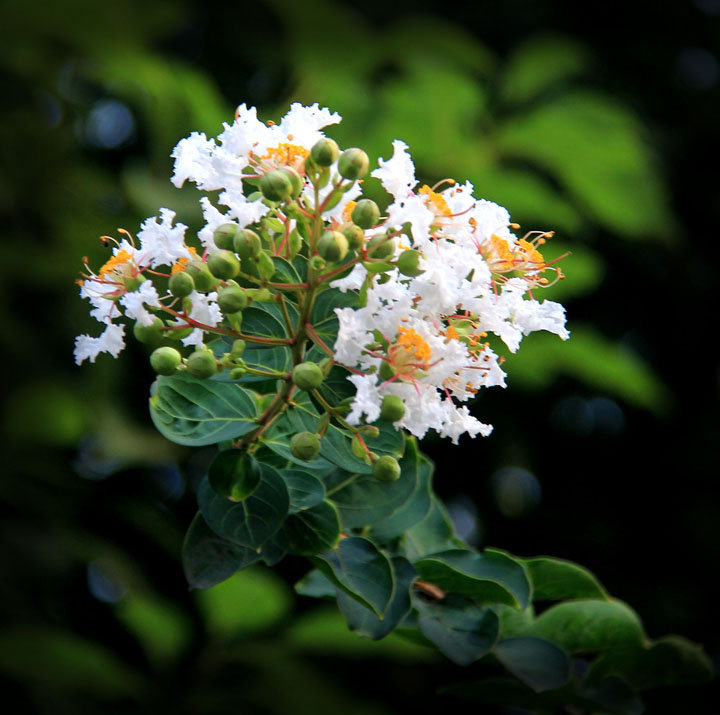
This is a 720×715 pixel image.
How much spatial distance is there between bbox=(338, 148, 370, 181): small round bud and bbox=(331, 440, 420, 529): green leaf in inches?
16.0

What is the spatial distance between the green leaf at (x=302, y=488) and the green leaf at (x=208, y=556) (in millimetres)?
84

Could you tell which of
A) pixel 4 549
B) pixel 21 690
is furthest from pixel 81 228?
pixel 21 690

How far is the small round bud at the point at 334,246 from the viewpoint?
1031 mm

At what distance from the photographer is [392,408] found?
1.04 metres

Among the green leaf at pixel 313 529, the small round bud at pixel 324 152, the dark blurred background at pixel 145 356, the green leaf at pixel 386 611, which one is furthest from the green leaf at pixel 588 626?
the dark blurred background at pixel 145 356

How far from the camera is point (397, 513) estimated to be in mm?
1404

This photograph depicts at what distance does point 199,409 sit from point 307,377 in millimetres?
215

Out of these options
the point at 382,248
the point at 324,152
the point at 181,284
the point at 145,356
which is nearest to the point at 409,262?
the point at 382,248

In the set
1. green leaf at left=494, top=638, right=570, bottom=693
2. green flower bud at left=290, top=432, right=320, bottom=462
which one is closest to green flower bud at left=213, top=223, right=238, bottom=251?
green flower bud at left=290, top=432, right=320, bottom=462

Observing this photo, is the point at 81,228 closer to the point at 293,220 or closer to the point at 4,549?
the point at 4,549

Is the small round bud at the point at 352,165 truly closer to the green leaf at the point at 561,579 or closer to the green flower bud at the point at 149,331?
the green flower bud at the point at 149,331

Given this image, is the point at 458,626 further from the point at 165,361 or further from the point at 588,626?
the point at 165,361

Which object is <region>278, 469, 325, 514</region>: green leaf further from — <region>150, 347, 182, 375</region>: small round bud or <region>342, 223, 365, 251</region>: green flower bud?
<region>342, 223, 365, 251</region>: green flower bud

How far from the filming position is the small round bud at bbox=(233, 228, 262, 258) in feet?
3.50
